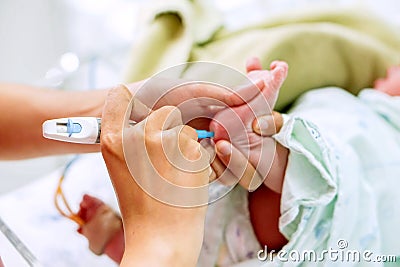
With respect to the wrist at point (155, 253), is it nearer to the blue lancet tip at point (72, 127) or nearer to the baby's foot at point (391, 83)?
the blue lancet tip at point (72, 127)

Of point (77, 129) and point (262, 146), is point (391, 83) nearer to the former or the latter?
point (262, 146)

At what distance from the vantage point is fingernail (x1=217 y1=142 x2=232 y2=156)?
0.54m

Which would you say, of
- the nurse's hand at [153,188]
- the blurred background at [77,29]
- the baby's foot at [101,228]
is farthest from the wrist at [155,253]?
the blurred background at [77,29]

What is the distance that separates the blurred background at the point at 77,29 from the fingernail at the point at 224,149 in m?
0.48

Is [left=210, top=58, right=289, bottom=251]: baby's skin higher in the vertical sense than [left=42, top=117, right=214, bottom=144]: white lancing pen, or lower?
lower

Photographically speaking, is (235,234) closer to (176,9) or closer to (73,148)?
(73,148)

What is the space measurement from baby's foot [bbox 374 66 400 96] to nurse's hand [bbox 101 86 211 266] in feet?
1.39

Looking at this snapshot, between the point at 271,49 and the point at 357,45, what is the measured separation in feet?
0.44

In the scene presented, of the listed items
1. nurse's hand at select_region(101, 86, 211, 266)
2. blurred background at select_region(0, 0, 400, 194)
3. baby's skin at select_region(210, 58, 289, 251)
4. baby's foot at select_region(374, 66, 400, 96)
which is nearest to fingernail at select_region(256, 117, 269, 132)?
baby's skin at select_region(210, 58, 289, 251)

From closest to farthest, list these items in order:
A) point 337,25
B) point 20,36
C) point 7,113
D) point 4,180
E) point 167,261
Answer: point 167,261 < point 7,113 < point 4,180 < point 337,25 < point 20,36

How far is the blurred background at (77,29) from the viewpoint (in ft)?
3.41

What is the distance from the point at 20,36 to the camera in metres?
1.12

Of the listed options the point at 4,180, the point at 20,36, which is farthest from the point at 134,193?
the point at 20,36

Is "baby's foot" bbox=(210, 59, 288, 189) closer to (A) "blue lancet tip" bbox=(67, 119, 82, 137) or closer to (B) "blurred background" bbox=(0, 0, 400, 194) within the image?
(A) "blue lancet tip" bbox=(67, 119, 82, 137)
